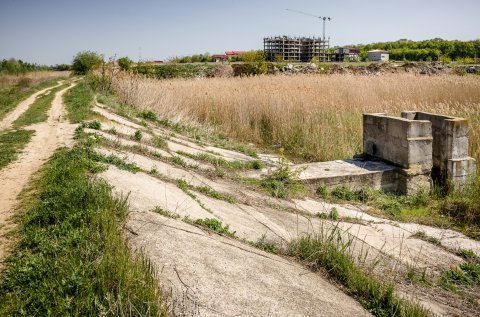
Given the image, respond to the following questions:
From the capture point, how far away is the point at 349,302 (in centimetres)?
322

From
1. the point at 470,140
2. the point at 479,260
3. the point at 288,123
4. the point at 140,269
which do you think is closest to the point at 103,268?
the point at 140,269

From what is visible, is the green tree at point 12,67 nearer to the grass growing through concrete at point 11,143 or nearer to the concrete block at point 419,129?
the grass growing through concrete at point 11,143

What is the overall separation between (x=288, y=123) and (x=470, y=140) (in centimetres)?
454

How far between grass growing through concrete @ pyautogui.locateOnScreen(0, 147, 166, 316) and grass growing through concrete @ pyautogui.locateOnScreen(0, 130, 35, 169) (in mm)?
3007

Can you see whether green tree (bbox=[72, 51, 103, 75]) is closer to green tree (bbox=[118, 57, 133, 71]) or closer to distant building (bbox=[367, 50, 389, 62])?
green tree (bbox=[118, 57, 133, 71])

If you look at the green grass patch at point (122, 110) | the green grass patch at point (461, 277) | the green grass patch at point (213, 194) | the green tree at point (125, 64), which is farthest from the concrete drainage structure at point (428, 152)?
the green tree at point (125, 64)

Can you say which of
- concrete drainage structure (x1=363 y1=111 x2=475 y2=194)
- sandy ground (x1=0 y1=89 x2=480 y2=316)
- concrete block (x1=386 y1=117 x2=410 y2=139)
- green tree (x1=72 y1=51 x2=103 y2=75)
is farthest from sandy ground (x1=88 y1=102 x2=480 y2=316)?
green tree (x1=72 y1=51 x2=103 y2=75)

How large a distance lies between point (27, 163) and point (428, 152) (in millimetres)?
6948

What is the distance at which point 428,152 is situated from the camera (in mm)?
6605

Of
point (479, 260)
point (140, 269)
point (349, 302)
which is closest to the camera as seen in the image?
point (140, 269)

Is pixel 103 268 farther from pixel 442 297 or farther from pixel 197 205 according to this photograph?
pixel 442 297

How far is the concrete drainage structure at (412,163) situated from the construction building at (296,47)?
55.5 meters

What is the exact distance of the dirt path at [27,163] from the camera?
396 cm

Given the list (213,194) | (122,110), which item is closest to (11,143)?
(122,110)
